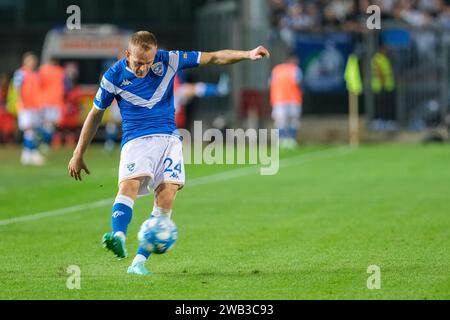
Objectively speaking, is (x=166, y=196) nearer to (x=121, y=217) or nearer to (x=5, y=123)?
(x=121, y=217)

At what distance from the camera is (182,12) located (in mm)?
43719

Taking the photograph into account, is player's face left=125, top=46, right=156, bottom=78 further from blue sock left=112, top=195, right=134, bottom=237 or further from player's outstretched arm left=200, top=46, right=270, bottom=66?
blue sock left=112, top=195, right=134, bottom=237

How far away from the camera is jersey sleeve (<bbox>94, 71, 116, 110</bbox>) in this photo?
1112 centimetres

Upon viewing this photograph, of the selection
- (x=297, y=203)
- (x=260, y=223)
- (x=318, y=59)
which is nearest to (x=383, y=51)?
(x=318, y=59)

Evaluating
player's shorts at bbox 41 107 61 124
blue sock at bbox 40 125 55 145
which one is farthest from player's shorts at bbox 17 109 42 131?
blue sock at bbox 40 125 55 145

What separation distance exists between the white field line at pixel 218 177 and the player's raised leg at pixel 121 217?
4.94 m

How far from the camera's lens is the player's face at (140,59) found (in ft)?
35.7

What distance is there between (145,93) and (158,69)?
23cm

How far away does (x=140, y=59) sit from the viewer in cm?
1092

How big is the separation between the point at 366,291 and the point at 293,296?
22.8 inches

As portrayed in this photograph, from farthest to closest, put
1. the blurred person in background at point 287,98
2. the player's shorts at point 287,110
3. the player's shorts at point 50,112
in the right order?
the player's shorts at point 287,110 → the blurred person in background at point 287,98 → the player's shorts at point 50,112

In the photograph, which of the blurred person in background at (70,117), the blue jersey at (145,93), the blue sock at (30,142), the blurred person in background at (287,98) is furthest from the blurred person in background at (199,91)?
the blue jersey at (145,93)

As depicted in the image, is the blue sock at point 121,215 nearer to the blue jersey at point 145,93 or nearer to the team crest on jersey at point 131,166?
the team crest on jersey at point 131,166

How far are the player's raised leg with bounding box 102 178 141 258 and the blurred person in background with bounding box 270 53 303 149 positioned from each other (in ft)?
80.6
